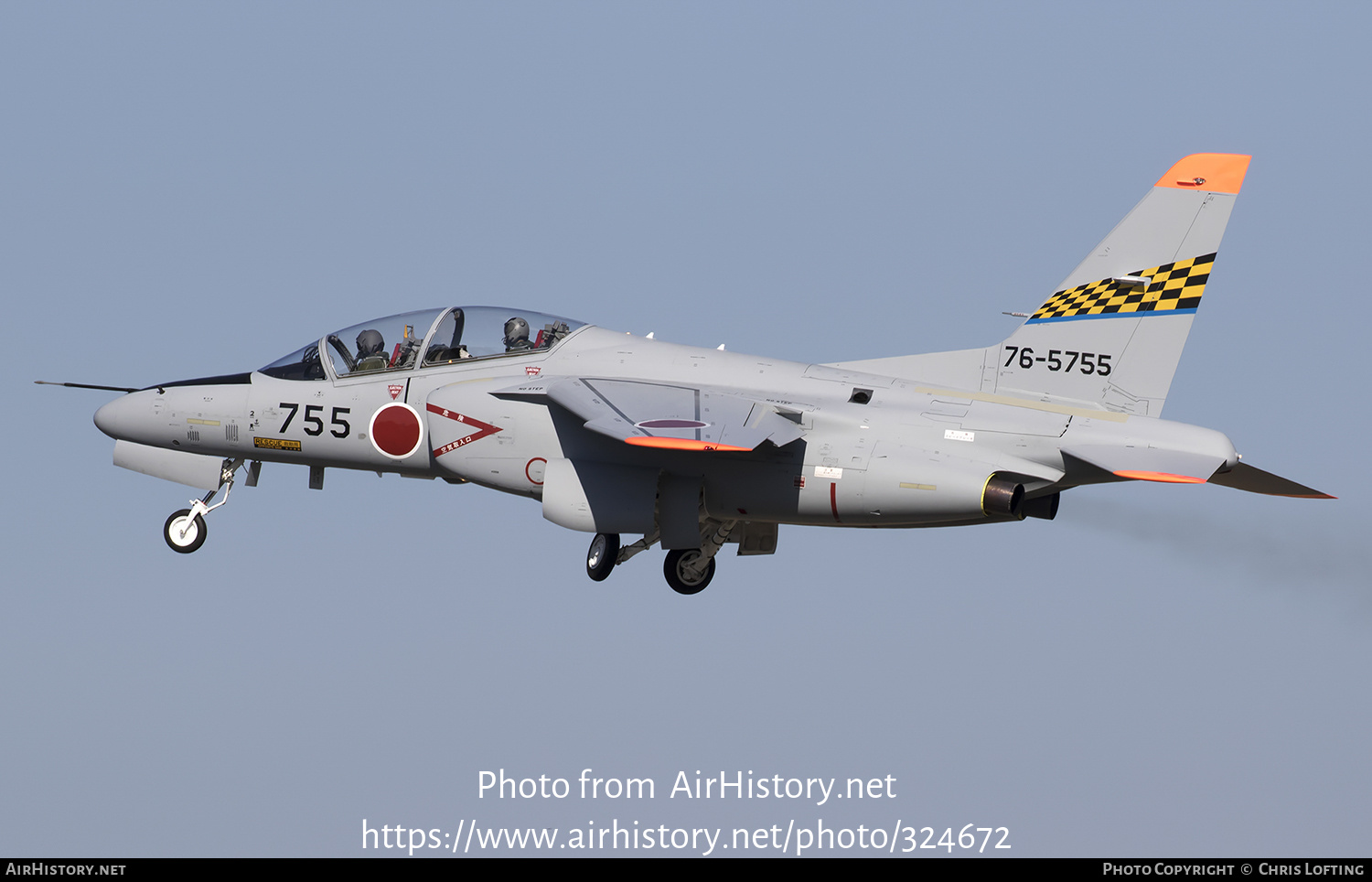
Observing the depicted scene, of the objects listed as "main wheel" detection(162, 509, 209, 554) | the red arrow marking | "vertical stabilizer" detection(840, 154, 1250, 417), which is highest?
"vertical stabilizer" detection(840, 154, 1250, 417)

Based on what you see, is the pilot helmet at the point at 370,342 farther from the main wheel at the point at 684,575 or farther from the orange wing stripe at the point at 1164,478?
the orange wing stripe at the point at 1164,478

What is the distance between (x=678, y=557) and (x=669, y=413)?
3.44 meters

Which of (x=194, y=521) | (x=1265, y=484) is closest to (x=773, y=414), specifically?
(x=1265, y=484)

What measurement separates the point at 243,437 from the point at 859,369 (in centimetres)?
721

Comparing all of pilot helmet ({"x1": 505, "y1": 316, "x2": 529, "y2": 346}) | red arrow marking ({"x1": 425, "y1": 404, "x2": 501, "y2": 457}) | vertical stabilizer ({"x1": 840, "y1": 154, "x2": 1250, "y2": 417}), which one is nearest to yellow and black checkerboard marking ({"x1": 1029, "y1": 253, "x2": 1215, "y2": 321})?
vertical stabilizer ({"x1": 840, "y1": 154, "x2": 1250, "y2": 417})

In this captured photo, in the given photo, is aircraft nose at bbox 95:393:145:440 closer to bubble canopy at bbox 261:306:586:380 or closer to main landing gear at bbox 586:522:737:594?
bubble canopy at bbox 261:306:586:380

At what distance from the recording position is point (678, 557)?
2242 cm

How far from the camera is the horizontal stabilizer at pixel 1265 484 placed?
19.3 meters

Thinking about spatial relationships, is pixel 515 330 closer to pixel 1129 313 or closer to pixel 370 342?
pixel 370 342

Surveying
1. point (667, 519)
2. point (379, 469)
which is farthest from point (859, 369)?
point (379, 469)

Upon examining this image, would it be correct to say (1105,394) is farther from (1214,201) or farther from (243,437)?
(243,437)

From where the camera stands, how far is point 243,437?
2203 cm

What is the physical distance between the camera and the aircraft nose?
22.6 m

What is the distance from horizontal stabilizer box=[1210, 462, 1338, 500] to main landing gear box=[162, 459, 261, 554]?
11.2 m
